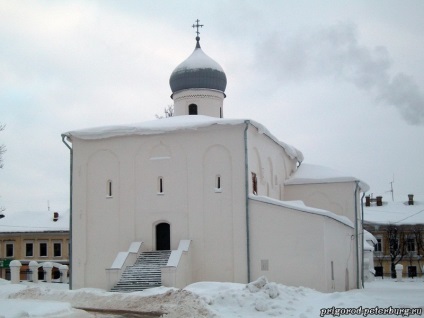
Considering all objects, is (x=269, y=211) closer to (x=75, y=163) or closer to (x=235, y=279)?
(x=235, y=279)

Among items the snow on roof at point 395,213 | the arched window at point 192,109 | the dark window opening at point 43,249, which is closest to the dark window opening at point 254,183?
the arched window at point 192,109

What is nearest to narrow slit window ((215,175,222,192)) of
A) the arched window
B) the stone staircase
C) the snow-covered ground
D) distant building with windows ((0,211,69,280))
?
the stone staircase

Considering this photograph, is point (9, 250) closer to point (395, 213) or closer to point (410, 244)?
point (410, 244)

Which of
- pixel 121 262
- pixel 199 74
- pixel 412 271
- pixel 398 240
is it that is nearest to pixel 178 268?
pixel 121 262

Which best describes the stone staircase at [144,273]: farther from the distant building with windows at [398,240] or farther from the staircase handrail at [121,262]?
the distant building with windows at [398,240]

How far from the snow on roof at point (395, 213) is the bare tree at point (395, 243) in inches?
31.3

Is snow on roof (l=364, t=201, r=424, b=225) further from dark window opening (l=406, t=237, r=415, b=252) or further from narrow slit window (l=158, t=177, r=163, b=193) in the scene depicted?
narrow slit window (l=158, t=177, r=163, b=193)

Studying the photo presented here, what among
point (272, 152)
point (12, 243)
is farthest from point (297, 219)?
point (12, 243)

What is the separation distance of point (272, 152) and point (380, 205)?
86.3 feet

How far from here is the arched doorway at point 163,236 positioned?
2327 centimetres

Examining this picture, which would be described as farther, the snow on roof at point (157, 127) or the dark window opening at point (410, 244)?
the dark window opening at point (410, 244)

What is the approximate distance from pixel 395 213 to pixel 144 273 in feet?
101

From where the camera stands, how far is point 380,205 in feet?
165

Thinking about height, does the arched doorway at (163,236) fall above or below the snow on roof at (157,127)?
below
